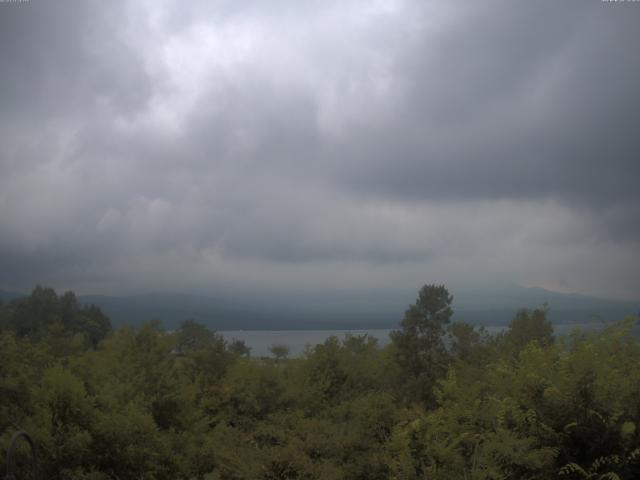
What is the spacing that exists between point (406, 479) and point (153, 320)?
54.0ft

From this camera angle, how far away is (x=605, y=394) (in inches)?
261

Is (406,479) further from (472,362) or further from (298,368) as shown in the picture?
(298,368)

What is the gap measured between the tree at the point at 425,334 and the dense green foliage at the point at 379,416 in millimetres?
43

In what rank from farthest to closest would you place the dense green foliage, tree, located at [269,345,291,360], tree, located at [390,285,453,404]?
tree, located at [269,345,291,360] → tree, located at [390,285,453,404] → the dense green foliage

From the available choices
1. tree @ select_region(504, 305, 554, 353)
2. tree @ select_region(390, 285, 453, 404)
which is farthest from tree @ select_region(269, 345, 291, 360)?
tree @ select_region(504, 305, 554, 353)

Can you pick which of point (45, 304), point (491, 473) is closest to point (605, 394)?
point (491, 473)

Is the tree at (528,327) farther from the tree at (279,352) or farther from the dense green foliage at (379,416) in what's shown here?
the tree at (279,352)

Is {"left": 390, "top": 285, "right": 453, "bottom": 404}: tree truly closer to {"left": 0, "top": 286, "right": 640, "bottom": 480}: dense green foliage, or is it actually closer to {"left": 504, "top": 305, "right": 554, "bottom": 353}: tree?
{"left": 0, "top": 286, "right": 640, "bottom": 480}: dense green foliage

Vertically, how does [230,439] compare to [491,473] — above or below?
below

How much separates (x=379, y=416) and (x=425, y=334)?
10914 mm

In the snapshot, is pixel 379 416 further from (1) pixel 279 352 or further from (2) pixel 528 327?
(1) pixel 279 352

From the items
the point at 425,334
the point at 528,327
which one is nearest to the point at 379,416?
the point at 425,334

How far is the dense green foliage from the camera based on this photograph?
672cm

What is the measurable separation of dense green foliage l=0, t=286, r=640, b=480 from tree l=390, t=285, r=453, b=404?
0.14 feet
